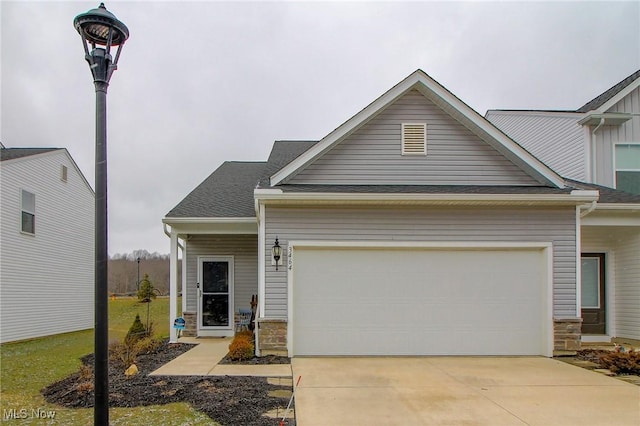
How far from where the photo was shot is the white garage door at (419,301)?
846cm

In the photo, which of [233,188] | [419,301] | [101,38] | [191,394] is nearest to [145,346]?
[191,394]

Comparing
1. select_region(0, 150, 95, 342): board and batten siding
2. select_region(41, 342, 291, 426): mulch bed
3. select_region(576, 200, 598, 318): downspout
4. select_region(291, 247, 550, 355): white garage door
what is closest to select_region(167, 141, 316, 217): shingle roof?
select_region(291, 247, 550, 355): white garage door

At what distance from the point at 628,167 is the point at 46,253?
17.4 m

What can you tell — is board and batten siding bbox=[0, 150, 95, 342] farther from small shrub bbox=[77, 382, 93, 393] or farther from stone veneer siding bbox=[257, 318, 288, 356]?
stone veneer siding bbox=[257, 318, 288, 356]

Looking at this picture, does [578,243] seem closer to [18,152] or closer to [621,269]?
[621,269]

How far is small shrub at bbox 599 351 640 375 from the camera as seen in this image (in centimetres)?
720

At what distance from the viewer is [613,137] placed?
1148cm

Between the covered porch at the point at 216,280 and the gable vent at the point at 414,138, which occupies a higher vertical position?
the gable vent at the point at 414,138

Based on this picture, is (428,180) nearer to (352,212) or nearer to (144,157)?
(352,212)

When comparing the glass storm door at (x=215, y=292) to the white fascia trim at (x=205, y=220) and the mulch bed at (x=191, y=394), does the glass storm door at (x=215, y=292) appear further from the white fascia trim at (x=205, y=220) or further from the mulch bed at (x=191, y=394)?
the mulch bed at (x=191, y=394)

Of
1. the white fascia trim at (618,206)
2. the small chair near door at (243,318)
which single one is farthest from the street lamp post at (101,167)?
the white fascia trim at (618,206)

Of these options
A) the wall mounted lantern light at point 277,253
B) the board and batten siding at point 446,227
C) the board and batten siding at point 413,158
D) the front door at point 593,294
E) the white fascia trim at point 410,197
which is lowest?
the front door at point 593,294

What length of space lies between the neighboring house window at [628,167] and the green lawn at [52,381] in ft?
37.8

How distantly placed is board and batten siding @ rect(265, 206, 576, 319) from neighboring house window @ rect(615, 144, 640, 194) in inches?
152
